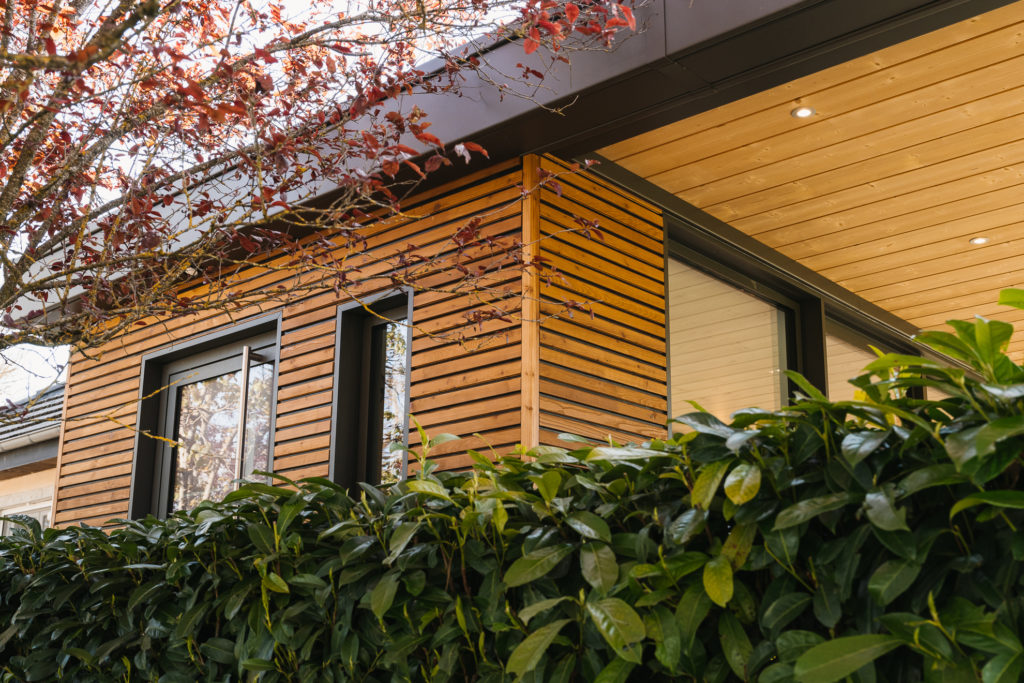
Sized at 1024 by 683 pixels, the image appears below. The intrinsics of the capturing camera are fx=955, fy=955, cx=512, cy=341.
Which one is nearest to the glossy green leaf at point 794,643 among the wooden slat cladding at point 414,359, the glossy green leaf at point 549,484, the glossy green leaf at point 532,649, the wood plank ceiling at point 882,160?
the glossy green leaf at point 532,649

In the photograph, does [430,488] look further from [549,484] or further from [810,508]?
[810,508]

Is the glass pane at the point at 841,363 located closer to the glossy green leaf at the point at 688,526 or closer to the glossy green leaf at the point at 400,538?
the glossy green leaf at the point at 400,538

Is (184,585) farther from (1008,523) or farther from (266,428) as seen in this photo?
(266,428)

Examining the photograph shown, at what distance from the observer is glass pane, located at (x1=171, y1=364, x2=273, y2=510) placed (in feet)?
20.3

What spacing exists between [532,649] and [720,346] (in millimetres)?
4370

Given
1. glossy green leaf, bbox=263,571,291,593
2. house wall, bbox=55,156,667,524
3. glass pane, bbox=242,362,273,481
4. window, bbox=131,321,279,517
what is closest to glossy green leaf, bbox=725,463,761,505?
glossy green leaf, bbox=263,571,291,593

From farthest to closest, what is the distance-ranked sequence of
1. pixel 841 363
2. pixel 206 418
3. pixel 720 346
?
1. pixel 841 363
2. pixel 206 418
3. pixel 720 346

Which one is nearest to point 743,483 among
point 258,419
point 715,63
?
point 715,63

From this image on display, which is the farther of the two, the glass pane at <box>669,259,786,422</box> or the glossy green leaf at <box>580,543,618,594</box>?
the glass pane at <box>669,259,786,422</box>

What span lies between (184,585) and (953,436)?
2132 millimetres

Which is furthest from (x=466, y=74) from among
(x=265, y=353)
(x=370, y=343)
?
(x=265, y=353)

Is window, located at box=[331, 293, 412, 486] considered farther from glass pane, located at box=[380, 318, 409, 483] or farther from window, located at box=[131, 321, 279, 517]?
window, located at box=[131, 321, 279, 517]

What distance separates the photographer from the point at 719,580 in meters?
1.72

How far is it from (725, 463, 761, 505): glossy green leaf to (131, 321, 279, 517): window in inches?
179
